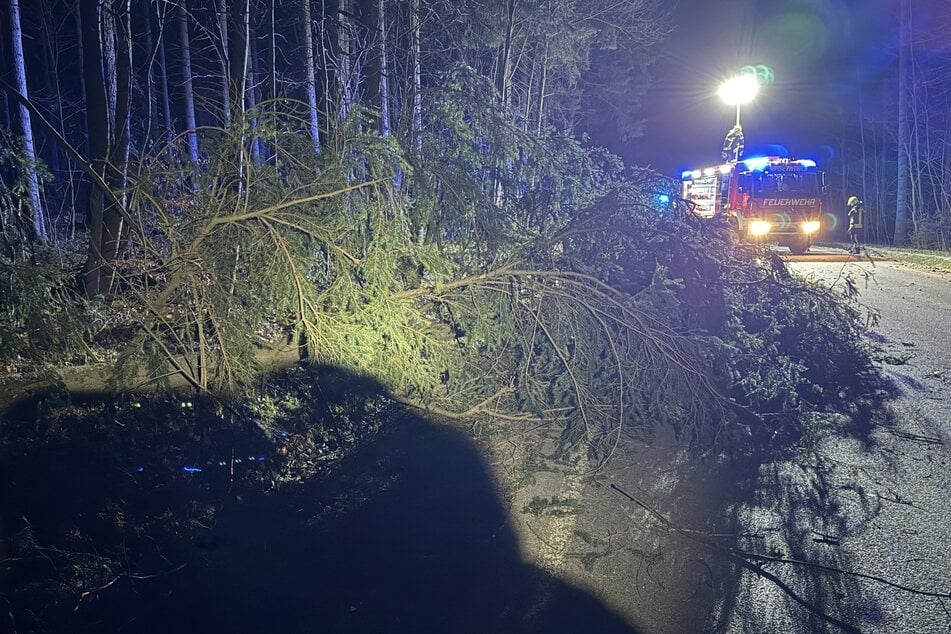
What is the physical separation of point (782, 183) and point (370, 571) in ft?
52.2

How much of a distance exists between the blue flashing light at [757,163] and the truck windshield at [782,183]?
26 cm

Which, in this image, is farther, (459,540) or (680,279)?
(680,279)

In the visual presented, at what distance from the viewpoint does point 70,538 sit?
388cm

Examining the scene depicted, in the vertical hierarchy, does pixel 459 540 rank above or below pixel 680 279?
below

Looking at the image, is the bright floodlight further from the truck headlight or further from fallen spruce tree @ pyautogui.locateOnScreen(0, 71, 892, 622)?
Answer: fallen spruce tree @ pyautogui.locateOnScreen(0, 71, 892, 622)

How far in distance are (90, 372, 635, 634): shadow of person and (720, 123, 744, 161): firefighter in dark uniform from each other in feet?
55.0

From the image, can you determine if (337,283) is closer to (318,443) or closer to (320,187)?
(320,187)

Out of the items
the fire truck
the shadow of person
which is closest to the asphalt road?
the shadow of person

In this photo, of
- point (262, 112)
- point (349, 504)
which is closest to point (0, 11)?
point (262, 112)

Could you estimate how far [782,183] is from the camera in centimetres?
1617

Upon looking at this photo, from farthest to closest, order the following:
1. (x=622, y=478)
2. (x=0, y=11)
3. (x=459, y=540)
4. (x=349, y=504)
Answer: (x=0, y=11)
(x=622, y=478)
(x=349, y=504)
(x=459, y=540)

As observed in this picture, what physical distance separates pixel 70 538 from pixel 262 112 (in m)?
3.62

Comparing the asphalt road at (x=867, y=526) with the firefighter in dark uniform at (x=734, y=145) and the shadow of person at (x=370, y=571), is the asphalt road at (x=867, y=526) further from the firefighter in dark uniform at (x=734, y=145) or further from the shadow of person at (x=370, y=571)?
the firefighter in dark uniform at (x=734, y=145)

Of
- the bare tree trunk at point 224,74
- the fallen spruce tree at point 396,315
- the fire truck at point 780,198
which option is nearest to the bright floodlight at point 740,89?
the fire truck at point 780,198
